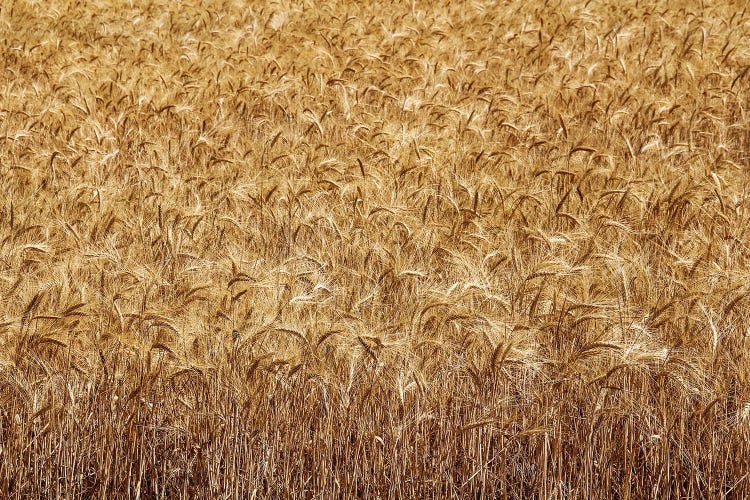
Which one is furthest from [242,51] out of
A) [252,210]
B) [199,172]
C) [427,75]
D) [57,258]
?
[57,258]

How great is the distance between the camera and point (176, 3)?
A: 9766 millimetres

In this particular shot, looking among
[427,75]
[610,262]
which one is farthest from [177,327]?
[427,75]

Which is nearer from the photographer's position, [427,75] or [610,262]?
[610,262]

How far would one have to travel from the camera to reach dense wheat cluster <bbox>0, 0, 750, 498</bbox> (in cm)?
238

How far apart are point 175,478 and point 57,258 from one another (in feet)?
4.25

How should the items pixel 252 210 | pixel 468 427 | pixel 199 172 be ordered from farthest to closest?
pixel 199 172 < pixel 252 210 < pixel 468 427

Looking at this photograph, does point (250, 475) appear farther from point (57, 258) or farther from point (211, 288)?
point (57, 258)

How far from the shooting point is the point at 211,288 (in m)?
2.89

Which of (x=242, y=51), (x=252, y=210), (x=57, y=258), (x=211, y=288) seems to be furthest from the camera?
(x=242, y=51)

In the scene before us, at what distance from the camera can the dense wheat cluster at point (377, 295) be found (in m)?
2.38

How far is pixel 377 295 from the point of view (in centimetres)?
297

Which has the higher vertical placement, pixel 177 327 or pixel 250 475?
pixel 177 327

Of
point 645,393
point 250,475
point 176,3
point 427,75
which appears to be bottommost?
point 176,3

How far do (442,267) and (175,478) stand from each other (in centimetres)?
139
